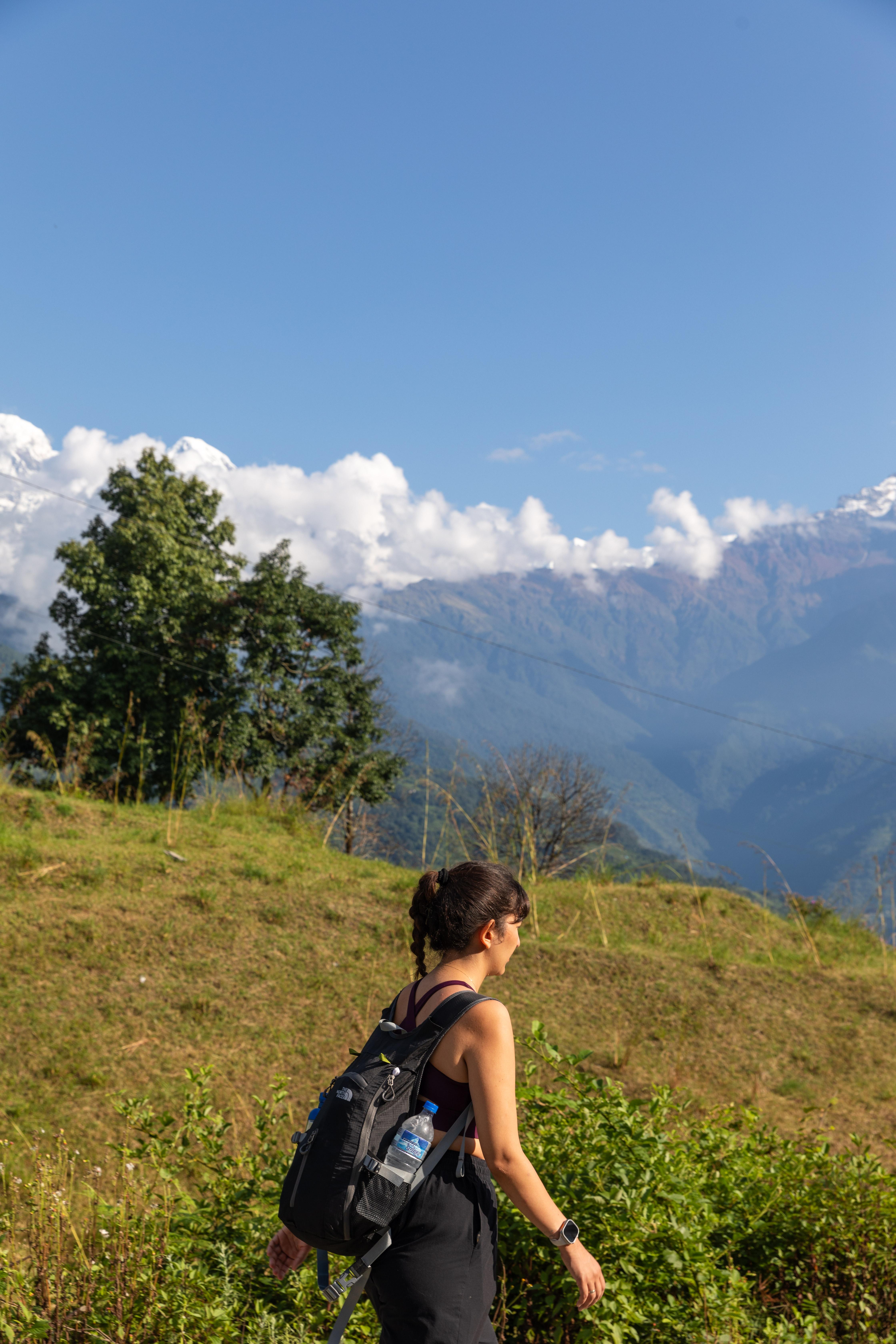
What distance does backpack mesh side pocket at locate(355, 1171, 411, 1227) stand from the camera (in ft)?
5.09

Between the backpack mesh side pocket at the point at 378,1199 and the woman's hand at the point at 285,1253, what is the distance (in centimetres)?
42

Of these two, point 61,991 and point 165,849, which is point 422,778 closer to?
point 165,849

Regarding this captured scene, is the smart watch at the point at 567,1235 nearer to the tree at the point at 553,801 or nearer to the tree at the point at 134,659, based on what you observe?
the tree at the point at 553,801

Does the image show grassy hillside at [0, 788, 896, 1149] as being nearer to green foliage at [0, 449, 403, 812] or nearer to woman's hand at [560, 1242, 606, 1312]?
woman's hand at [560, 1242, 606, 1312]

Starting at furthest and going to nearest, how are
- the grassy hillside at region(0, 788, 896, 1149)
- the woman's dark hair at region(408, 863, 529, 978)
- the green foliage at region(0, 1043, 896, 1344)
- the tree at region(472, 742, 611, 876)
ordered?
the tree at region(472, 742, 611, 876), the grassy hillside at region(0, 788, 896, 1149), the green foliage at region(0, 1043, 896, 1344), the woman's dark hair at region(408, 863, 529, 978)

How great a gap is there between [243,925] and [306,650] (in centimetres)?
1236

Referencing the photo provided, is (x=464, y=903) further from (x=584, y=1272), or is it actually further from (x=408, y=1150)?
(x=584, y=1272)

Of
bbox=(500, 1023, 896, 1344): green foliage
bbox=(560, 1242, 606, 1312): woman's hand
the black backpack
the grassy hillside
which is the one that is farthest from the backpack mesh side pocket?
the grassy hillside

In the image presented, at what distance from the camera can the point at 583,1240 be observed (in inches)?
95.7

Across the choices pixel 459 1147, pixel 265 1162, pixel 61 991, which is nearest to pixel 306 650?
pixel 61 991

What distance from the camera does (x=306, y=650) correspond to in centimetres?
1833

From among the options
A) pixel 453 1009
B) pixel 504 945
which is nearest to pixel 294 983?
pixel 504 945

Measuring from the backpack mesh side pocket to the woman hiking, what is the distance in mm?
117

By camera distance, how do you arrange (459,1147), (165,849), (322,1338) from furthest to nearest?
(165,849), (322,1338), (459,1147)
